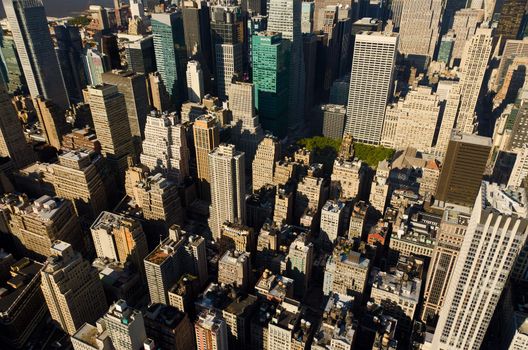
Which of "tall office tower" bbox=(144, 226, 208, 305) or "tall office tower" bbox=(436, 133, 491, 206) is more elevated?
"tall office tower" bbox=(436, 133, 491, 206)

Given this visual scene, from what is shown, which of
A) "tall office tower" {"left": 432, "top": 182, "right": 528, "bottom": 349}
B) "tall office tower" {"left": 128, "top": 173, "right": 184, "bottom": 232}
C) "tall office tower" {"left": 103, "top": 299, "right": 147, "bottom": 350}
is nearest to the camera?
"tall office tower" {"left": 432, "top": 182, "right": 528, "bottom": 349}

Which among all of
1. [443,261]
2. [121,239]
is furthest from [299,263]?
[121,239]

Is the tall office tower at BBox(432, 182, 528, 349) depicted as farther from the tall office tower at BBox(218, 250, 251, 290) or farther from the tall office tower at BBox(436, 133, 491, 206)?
the tall office tower at BBox(436, 133, 491, 206)

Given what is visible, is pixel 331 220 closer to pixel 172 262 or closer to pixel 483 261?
pixel 172 262

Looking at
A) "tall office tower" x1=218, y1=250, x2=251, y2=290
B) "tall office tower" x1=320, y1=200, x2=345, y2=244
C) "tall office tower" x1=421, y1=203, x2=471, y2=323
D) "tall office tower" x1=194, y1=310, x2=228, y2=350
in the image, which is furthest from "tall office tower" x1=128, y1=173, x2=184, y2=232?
"tall office tower" x1=421, y1=203, x2=471, y2=323

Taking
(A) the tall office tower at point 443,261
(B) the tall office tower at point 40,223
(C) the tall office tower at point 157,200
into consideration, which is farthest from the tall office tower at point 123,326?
(A) the tall office tower at point 443,261

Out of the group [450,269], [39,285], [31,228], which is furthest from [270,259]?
[31,228]

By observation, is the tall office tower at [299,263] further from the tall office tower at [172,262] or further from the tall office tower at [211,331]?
the tall office tower at [211,331]
